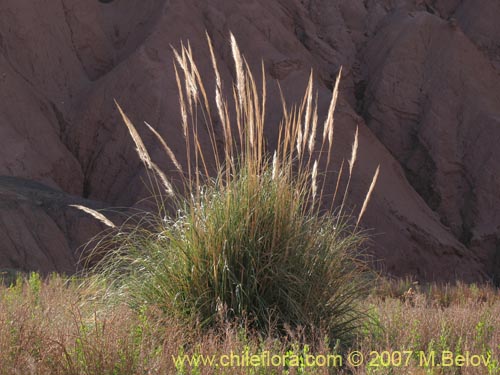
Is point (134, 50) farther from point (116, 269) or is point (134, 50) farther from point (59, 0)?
point (116, 269)

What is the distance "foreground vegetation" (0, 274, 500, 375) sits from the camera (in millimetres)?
3922

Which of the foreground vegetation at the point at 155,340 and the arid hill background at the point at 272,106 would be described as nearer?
Answer: the foreground vegetation at the point at 155,340

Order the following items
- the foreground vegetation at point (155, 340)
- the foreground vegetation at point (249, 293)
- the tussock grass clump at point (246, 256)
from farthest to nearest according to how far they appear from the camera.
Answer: the tussock grass clump at point (246, 256) < the foreground vegetation at point (249, 293) < the foreground vegetation at point (155, 340)

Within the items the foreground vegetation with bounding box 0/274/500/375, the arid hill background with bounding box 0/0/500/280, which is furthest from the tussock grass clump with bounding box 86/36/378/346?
the arid hill background with bounding box 0/0/500/280

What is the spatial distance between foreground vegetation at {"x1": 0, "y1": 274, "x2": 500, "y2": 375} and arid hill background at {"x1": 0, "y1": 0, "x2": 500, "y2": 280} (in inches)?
356

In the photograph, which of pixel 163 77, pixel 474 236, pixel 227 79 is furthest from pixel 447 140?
pixel 163 77

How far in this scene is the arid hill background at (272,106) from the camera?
1700 cm

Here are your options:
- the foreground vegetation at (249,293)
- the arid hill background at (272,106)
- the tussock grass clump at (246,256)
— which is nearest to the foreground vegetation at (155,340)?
the foreground vegetation at (249,293)

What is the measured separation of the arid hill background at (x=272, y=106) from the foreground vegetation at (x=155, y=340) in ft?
29.7

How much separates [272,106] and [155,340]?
1444 centimetres

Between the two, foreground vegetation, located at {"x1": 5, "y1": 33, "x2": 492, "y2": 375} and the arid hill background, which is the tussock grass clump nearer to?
foreground vegetation, located at {"x1": 5, "y1": 33, "x2": 492, "y2": 375}

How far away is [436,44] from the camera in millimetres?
22266

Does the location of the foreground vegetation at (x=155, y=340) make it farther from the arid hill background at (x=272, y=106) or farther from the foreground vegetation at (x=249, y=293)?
the arid hill background at (x=272, y=106)

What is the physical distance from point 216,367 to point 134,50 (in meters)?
16.1
